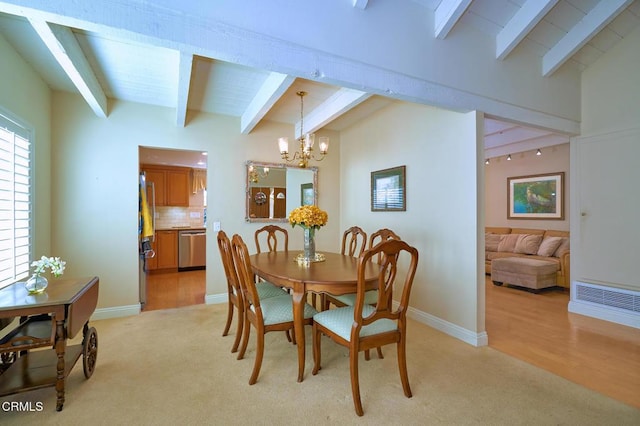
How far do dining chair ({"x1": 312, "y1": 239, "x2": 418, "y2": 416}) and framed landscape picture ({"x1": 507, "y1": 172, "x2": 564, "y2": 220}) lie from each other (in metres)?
5.26

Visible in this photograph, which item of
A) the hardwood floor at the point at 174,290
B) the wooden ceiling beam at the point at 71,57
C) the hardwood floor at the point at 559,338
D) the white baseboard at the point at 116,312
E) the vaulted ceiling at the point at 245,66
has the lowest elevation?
the hardwood floor at the point at 174,290

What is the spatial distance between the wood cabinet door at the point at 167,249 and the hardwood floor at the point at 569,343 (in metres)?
5.71

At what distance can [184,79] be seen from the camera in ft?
8.46

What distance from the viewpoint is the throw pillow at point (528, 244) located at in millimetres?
5309

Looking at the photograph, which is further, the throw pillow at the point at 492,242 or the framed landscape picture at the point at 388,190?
the throw pillow at the point at 492,242

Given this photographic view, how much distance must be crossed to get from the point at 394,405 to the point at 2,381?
2409mm

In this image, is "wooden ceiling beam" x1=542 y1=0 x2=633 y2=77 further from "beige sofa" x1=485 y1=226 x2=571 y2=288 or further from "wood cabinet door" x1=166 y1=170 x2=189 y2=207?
"wood cabinet door" x1=166 y1=170 x2=189 y2=207

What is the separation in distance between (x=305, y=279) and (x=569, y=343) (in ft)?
8.75

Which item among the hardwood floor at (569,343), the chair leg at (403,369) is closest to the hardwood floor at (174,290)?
the chair leg at (403,369)

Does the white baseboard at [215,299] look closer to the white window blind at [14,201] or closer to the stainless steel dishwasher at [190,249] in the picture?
the white window blind at [14,201]

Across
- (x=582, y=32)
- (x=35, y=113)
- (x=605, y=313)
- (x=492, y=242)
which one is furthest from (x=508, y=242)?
(x=35, y=113)

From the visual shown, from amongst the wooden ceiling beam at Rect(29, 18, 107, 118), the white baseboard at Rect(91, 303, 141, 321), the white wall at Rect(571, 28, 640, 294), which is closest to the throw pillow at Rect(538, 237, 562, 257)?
the white wall at Rect(571, 28, 640, 294)

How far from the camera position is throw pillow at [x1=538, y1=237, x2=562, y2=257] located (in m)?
5.01

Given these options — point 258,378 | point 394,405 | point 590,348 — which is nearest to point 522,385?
point 394,405
